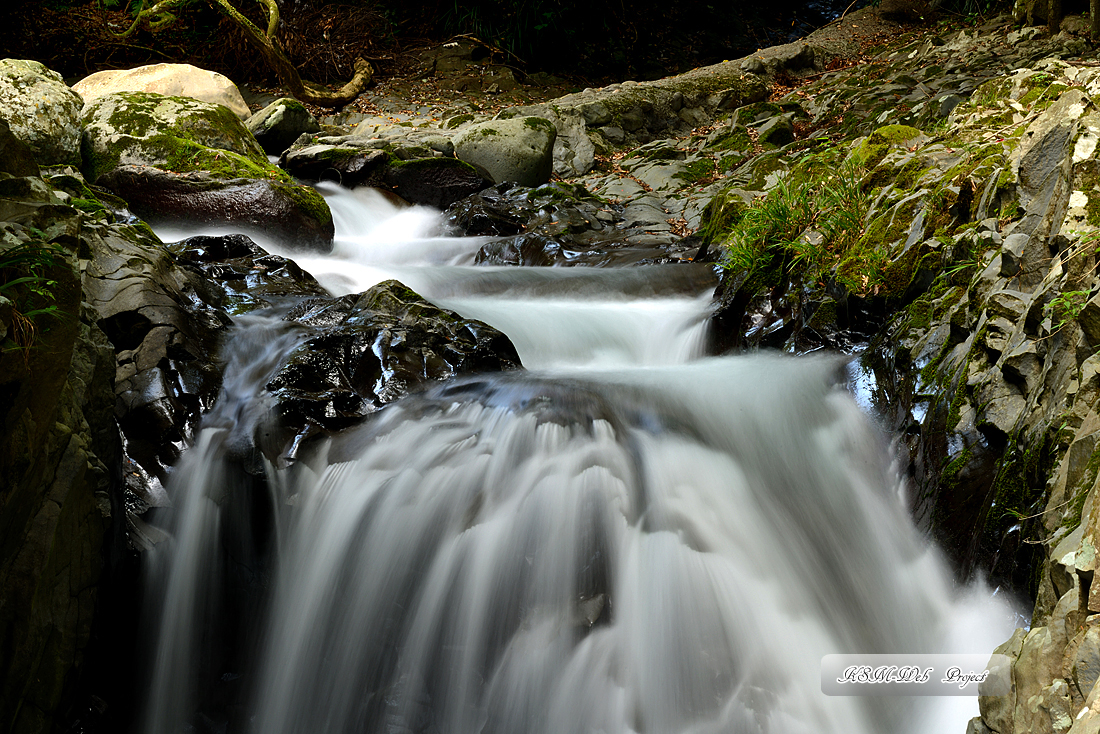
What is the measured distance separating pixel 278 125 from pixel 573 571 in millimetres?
8964

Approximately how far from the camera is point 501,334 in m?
4.08

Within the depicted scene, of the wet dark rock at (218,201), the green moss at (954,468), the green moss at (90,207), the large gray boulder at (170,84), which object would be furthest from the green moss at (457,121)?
the green moss at (954,468)

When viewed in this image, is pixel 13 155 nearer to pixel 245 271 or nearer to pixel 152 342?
pixel 152 342

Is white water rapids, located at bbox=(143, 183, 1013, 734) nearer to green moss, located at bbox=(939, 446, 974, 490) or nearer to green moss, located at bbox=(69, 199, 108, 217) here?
green moss, located at bbox=(939, 446, 974, 490)

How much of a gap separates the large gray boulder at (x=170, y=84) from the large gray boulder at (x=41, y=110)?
2.78 meters

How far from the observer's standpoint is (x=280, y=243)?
250 inches

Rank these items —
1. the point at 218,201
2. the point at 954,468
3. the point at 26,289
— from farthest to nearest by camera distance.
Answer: the point at 218,201, the point at 954,468, the point at 26,289

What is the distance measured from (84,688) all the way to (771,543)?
2.52 metres

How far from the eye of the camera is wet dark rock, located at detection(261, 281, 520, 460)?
10.8 feet

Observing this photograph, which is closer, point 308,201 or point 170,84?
point 308,201

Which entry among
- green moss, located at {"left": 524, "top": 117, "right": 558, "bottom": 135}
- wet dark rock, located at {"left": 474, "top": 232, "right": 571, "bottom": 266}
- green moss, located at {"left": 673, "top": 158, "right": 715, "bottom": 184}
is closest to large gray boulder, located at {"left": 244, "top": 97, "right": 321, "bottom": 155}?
green moss, located at {"left": 524, "top": 117, "right": 558, "bottom": 135}

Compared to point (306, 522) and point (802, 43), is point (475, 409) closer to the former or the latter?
point (306, 522)

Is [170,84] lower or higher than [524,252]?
higher

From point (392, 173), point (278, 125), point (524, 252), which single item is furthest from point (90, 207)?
point (278, 125)
